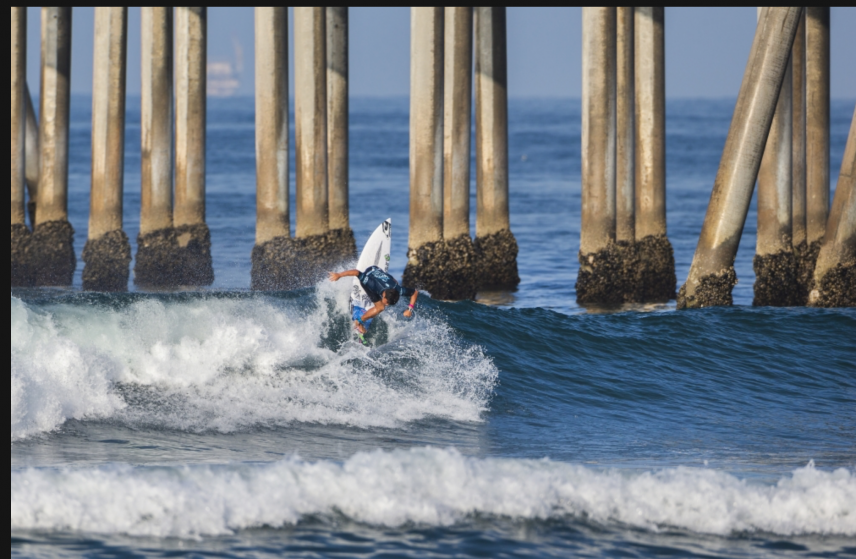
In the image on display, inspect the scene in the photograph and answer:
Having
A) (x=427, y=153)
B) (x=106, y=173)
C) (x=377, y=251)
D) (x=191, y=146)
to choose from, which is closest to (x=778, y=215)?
(x=427, y=153)

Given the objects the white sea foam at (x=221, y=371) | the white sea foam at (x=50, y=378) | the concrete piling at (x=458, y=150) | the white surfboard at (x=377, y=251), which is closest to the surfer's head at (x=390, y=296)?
the white sea foam at (x=221, y=371)

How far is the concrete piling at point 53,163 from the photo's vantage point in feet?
59.8

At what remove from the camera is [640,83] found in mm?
16266

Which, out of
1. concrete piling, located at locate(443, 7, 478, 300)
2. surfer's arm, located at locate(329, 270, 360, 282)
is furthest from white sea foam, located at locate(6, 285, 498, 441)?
concrete piling, located at locate(443, 7, 478, 300)

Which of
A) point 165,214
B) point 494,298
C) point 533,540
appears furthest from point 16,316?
point 494,298

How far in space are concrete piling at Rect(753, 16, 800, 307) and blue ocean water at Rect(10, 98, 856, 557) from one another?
873 millimetres

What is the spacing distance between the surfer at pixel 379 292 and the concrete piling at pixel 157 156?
6394 millimetres

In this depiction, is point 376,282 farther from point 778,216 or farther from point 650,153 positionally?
point 778,216

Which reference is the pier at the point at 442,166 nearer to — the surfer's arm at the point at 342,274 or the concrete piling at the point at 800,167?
the concrete piling at the point at 800,167

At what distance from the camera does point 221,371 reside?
1175 cm

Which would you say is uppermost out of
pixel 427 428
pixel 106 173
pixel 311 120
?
pixel 311 120

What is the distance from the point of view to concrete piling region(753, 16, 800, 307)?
16031mm

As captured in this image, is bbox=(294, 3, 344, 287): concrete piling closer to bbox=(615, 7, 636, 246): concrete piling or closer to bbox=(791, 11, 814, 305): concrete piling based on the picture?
bbox=(615, 7, 636, 246): concrete piling

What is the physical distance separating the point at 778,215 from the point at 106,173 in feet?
37.7
